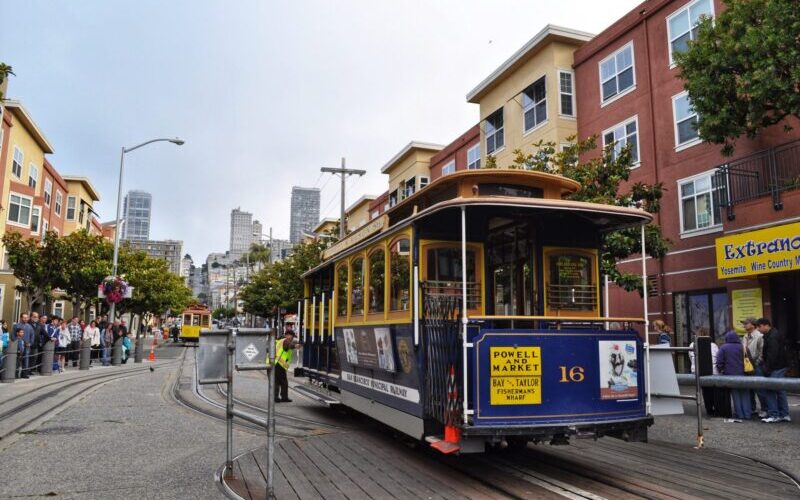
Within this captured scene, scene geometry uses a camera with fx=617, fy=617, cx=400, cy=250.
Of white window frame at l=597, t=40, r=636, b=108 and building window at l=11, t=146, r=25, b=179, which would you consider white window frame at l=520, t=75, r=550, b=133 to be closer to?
white window frame at l=597, t=40, r=636, b=108

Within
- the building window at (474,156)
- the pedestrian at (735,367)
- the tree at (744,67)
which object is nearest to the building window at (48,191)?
the building window at (474,156)

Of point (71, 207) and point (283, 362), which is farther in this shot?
point (71, 207)

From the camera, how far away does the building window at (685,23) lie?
17922 mm

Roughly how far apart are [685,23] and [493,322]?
612 inches

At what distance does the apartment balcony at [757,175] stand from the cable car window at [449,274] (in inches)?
428

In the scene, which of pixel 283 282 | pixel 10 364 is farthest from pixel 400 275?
pixel 283 282

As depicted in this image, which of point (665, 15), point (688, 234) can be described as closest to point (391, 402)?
point (688, 234)

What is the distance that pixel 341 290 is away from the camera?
10.3m

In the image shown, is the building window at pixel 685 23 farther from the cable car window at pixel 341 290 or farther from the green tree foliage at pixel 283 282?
the green tree foliage at pixel 283 282

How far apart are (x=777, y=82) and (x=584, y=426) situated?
9.40m

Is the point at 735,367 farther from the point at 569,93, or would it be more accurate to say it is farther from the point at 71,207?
the point at 71,207

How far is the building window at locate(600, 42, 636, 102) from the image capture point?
819 inches

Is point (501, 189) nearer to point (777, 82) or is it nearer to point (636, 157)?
point (777, 82)

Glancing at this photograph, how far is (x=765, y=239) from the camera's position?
14.6 m
